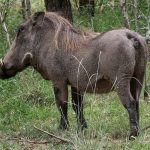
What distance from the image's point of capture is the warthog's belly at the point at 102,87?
21.7 feet

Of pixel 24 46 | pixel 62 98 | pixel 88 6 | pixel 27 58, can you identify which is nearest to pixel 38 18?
pixel 24 46

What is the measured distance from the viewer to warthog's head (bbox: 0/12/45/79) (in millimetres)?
7176

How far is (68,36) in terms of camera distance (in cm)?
→ 690

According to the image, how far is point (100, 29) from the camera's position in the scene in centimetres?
1246

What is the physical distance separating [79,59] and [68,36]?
14.8 inches

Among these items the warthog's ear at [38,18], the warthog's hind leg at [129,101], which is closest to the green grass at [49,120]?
the warthog's hind leg at [129,101]

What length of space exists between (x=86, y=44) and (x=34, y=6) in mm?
11369

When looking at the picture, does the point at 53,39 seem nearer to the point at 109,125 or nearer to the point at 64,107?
the point at 64,107

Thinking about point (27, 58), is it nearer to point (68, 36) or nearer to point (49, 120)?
point (68, 36)

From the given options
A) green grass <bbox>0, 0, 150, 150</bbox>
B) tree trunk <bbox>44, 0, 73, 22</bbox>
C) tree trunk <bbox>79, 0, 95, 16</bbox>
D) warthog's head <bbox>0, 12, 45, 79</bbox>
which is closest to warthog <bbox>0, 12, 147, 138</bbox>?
warthog's head <bbox>0, 12, 45, 79</bbox>

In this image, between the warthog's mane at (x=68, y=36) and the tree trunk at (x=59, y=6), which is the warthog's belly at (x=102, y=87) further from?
the tree trunk at (x=59, y=6)

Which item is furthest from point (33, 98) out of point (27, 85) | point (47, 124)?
point (47, 124)

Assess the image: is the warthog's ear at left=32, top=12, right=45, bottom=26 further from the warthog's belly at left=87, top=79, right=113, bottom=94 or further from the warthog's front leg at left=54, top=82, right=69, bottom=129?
the warthog's belly at left=87, top=79, right=113, bottom=94

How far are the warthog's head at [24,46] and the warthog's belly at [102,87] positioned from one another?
3.33 ft
